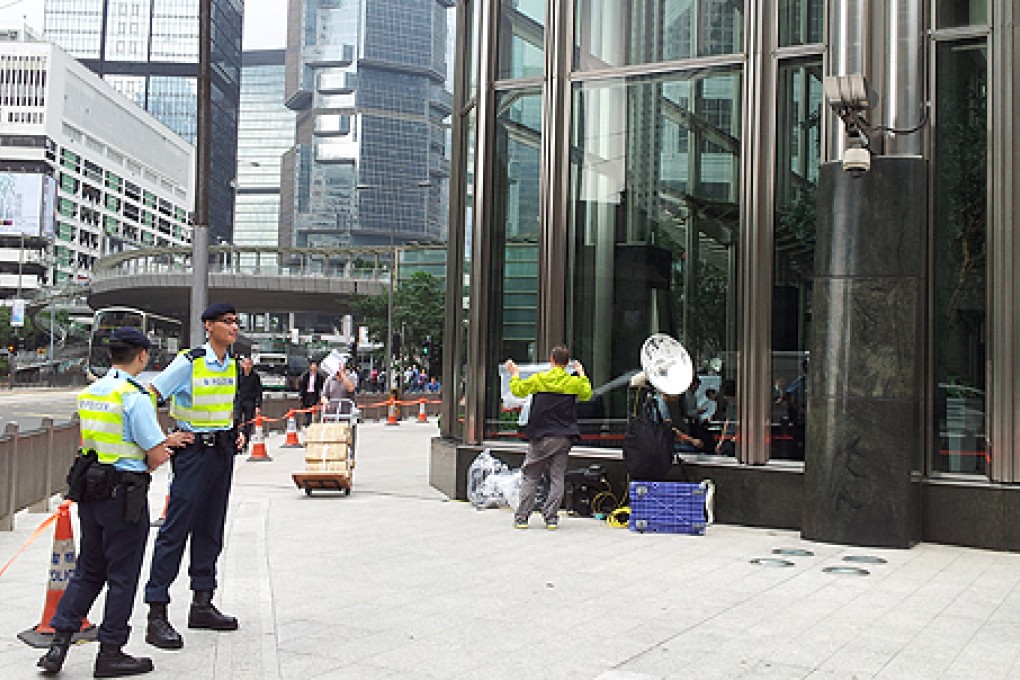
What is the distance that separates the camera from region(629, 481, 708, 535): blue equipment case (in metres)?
11.2

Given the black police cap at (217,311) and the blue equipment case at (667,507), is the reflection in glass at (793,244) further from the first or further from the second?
the black police cap at (217,311)

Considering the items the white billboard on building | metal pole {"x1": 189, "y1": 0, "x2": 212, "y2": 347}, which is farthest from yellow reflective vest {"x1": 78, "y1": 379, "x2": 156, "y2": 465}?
the white billboard on building

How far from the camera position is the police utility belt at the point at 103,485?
18.1 feet

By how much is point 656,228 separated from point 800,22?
2.85 meters

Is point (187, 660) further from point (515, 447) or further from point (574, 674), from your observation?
point (515, 447)

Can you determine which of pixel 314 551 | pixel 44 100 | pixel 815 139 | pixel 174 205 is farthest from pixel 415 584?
pixel 174 205

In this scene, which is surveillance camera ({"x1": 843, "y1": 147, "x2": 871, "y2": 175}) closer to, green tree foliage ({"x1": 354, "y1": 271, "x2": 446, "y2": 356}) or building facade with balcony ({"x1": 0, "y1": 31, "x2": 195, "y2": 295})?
green tree foliage ({"x1": 354, "y1": 271, "x2": 446, "y2": 356})

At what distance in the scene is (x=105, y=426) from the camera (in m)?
5.60

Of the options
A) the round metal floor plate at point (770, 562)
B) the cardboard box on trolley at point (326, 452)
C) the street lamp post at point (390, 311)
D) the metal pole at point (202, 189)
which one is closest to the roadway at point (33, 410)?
the street lamp post at point (390, 311)

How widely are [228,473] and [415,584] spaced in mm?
2090

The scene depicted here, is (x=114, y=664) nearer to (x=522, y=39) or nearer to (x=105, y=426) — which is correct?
(x=105, y=426)

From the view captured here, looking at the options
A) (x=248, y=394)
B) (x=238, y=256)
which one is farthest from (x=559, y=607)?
(x=238, y=256)

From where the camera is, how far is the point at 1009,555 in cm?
1035

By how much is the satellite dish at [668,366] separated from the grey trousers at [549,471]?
1250 millimetres
